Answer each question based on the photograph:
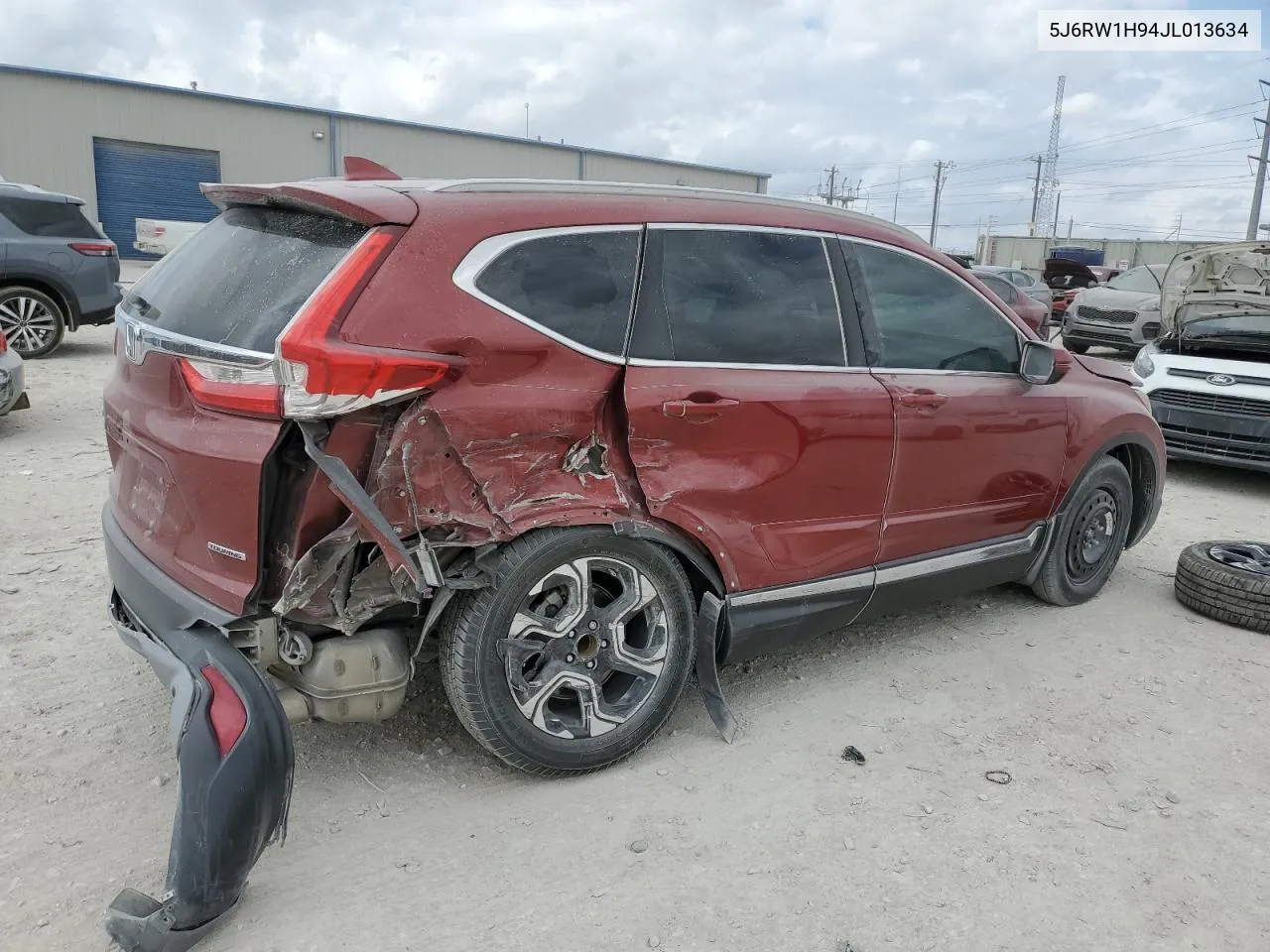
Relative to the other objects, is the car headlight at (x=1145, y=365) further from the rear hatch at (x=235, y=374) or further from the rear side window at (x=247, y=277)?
the rear side window at (x=247, y=277)

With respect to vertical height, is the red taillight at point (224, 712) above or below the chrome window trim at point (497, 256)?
below

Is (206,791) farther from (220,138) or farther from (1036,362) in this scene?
(220,138)

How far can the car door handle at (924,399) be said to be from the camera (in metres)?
3.48

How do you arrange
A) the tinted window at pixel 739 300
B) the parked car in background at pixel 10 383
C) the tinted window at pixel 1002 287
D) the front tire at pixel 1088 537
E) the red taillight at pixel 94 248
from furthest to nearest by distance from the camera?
the tinted window at pixel 1002 287 < the red taillight at pixel 94 248 < the parked car in background at pixel 10 383 < the front tire at pixel 1088 537 < the tinted window at pixel 739 300

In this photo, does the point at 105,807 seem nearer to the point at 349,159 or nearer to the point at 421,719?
Answer: the point at 421,719

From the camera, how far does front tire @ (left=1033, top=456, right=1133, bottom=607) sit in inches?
175

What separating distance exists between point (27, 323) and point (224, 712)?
32.0 feet

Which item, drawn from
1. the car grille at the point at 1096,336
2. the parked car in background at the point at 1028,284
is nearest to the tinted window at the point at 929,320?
the car grille at the point at 1096,336

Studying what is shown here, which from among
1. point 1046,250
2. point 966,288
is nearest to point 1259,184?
point 1046,250

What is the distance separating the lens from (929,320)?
12.2 feet

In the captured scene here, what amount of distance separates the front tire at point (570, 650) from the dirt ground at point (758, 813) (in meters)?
0.17

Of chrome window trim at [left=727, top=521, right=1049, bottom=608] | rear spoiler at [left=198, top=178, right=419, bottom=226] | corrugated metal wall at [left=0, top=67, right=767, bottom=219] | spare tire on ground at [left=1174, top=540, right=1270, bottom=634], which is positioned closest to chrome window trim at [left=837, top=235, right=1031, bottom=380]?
chrome window trim at [left=727, top=521, right=1049, bottom=608]

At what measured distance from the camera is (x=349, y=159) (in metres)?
3.08

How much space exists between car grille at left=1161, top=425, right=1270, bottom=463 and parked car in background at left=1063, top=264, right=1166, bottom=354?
26.5 feet
